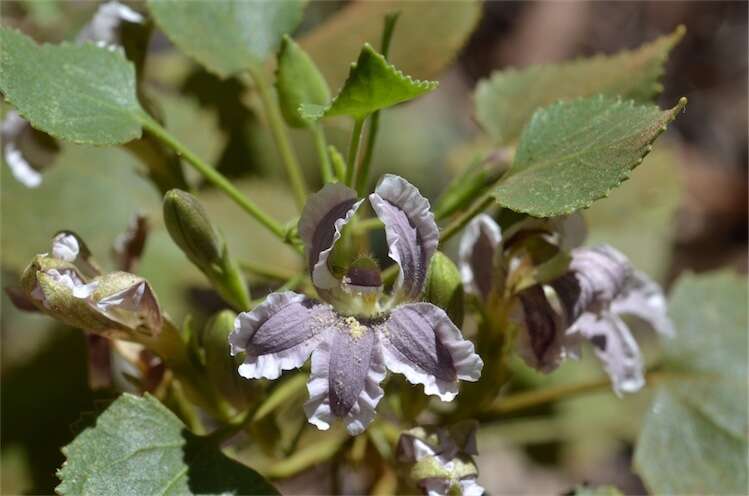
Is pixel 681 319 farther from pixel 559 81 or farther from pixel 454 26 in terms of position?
pixel 454 26

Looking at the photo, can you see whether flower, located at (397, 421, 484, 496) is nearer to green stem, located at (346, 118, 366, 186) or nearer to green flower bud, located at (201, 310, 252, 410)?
green flower bud, located at (201, 310, 252, 410)

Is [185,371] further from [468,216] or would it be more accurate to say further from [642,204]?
[642,204]

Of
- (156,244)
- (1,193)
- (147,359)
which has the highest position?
(147,359)

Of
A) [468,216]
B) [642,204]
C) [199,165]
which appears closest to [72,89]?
[199,165]

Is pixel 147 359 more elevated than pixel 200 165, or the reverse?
pixel 200 165

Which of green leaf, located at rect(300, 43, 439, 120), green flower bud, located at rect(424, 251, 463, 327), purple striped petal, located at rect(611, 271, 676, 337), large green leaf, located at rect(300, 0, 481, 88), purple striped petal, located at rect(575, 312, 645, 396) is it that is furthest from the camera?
large green leaf, located at rect(300, 0, 481, 88)

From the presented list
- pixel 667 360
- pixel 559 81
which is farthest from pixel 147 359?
pixel 667 360

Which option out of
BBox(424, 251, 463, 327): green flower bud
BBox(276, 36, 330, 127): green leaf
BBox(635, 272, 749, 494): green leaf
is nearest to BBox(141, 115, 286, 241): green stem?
BBox(276, 36, 330, 127): green leaf
